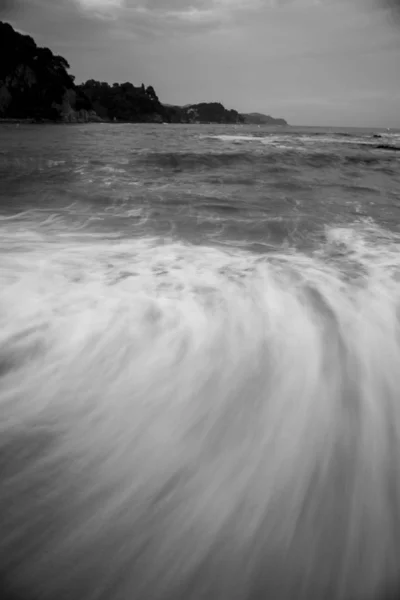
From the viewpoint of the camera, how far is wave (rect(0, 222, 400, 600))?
0.93 meters

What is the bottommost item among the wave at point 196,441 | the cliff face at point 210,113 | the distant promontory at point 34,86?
the wave at point 196,441

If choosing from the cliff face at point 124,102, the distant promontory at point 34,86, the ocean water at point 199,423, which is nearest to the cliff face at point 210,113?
the cliff face at point 124,102

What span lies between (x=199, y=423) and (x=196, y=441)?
93 mm

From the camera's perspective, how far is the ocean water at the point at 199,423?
3.06 feet

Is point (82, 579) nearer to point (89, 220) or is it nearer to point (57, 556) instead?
point (57, 556)

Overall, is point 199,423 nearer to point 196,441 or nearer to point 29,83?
point 196,441

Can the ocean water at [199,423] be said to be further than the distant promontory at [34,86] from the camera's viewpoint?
No

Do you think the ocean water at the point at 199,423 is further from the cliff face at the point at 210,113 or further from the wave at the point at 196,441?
the cliff face at the point at 210,113

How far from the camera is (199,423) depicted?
137cm

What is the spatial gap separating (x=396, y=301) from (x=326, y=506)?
1785mm

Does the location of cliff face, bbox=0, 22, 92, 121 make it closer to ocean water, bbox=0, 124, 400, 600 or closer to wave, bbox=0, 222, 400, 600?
ocean water, bbox=0, 124, 400, 600

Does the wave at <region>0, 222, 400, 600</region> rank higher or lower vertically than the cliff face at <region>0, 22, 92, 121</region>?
lower

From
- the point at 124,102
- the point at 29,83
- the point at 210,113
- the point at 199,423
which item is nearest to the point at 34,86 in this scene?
the point at 29,83

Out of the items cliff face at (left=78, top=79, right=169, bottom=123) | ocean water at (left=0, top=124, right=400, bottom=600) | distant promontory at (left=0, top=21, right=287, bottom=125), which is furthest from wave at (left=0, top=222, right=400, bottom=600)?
cliff face at (left=78, top=79, right=169, bottom=123)
